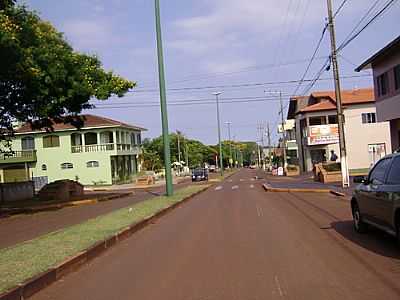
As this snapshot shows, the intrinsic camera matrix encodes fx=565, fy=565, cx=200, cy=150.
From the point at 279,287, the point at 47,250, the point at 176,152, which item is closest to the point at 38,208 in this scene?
the point at 47,250

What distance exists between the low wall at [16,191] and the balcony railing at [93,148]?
23.2 metres

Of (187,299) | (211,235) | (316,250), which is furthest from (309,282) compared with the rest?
(211,235)

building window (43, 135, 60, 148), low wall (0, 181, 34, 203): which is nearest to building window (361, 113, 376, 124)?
building window (43, 135, 60, 148)

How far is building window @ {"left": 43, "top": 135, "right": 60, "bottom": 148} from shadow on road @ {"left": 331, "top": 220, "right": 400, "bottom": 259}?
182ft

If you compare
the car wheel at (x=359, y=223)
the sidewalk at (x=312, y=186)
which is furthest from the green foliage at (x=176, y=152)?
the car wheel at (x=359, y=223)

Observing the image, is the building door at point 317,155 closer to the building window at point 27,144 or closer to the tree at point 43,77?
the building window at point 27,144

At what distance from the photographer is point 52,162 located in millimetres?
65438

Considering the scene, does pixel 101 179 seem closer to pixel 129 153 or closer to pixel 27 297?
pixel 129 153

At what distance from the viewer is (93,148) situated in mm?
64625

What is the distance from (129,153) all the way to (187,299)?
63.4 m

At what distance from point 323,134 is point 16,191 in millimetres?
33407

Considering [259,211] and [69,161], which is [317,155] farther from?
[259,211]

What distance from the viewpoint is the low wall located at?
3691 cm

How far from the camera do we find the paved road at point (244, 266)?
23.9 ft
